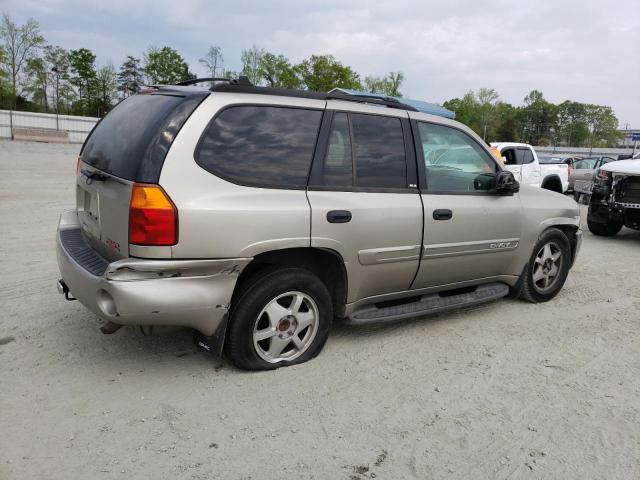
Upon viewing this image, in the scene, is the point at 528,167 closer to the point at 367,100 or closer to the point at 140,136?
the point at 367,100

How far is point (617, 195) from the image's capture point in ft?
28.2

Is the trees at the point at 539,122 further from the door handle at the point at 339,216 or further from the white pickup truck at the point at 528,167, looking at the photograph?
the door handle at the point at 339,216

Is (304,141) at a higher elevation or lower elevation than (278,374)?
higher

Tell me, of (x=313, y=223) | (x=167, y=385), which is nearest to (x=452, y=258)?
(x=313, y=223)

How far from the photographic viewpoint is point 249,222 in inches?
123

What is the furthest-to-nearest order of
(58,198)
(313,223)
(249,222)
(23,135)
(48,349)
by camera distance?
(23,135)
(58,198)
(48,349)
(313,223)
(249,222)

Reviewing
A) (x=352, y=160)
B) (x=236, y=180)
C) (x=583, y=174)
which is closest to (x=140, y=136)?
(x=236, y=180)

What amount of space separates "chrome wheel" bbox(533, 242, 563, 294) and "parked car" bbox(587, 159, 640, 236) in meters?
4.03

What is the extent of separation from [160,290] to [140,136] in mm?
930

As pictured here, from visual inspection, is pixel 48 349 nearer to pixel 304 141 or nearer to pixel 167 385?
pixel 167 385

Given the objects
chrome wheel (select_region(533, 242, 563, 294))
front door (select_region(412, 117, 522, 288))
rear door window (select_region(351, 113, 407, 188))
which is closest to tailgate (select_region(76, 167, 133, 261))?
rear door window (select_region(351, 113, 407, 188))

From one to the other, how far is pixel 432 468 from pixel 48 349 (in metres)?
2.66

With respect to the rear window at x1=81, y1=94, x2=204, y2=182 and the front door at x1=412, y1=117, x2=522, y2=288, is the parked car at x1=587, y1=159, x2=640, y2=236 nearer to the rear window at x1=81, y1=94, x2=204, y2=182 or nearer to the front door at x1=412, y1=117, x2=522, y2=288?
the front door at x1=412, y1=117, x2=522, y2=288

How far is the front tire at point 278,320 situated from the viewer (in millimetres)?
3287
